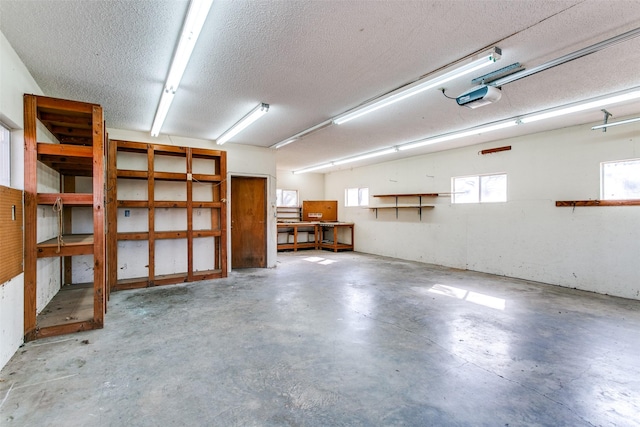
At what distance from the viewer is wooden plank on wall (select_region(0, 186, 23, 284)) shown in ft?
7.70

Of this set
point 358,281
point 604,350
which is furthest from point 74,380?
point 604,350

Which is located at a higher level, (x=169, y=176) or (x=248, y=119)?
(x=248, y=119)

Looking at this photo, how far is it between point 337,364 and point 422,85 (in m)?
3.00

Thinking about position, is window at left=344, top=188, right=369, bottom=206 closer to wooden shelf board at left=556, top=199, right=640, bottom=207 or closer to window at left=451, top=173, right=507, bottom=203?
window at left=451, top=173, right=507, bottom=203

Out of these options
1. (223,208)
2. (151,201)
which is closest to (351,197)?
(223,208)

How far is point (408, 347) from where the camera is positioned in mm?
2762

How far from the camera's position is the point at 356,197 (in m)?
9.70

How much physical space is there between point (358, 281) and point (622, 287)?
13.2ft

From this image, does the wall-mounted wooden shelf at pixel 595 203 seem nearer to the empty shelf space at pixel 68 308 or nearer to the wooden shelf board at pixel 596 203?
the wooden shelf board at pixel 596 203

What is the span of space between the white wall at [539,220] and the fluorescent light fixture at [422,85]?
134 inches

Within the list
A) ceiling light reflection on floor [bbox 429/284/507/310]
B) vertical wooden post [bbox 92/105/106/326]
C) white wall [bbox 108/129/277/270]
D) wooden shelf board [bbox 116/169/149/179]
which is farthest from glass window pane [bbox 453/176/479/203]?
vertical wooden post [bbox 92/105/106/326]

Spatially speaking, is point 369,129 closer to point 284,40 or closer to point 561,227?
point 284,40

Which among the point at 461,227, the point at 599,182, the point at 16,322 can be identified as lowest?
the point at 16,322

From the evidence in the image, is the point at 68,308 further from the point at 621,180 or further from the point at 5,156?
the point at 621,180
